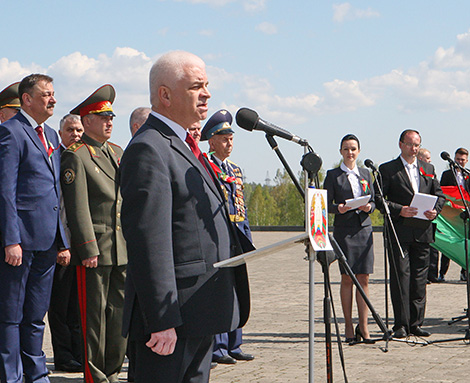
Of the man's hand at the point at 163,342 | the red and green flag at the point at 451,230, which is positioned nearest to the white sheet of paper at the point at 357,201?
the red and green flag at the point at 451,230

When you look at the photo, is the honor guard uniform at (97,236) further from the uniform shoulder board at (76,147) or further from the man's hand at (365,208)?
the man's hand at (365,208)

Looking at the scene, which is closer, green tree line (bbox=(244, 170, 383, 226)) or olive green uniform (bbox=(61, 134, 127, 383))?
olive green uniform (bbox=(61, 134, 127, 383))

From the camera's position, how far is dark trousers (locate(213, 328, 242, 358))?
6.84 metres

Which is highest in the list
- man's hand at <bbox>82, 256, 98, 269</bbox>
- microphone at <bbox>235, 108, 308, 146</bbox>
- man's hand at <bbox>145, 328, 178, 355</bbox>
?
microphone at <bbox>235, 108, 308, 146</bbox>

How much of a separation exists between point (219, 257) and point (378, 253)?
20.0 meters

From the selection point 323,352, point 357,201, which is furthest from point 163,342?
point 357,201

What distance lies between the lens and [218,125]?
7.14m

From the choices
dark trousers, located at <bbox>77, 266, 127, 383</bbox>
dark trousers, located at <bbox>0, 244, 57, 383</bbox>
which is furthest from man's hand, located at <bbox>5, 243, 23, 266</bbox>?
dark trousers, located at <bbox>77, 266, 127, 383</bbox>

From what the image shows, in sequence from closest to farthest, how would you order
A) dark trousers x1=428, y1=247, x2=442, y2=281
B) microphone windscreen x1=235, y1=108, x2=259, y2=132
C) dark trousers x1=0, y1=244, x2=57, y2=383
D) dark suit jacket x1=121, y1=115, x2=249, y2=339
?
1. dark suit jacket x1=121, y1=115, x2=249, y2=339
2. microphone windscreen x1=235, y1=108, x2=259, y2=132
3. dark trousers x1=0, y1=244, x2=57, y2=383
4. dark trousers x1=428, y1=247, x2=442, y2=281

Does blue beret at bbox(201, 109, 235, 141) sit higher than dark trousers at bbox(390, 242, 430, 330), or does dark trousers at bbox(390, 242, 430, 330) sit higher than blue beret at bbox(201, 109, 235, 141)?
blue beret at bbox(201, 109, 235, 141)

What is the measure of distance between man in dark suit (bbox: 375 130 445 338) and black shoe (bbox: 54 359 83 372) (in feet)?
11.9

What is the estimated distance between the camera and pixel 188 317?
3.17 m

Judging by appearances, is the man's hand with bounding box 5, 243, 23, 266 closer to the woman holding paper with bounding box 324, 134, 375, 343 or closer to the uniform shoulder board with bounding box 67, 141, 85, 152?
the uniform shoulder board with bounding box 67, 141, 85, 152

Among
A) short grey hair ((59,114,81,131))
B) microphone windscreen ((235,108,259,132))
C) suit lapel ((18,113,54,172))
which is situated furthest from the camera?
short grey hair ((59,114,81,131))
